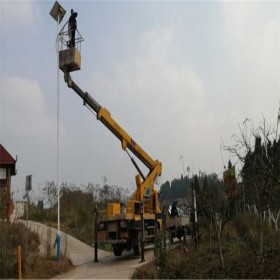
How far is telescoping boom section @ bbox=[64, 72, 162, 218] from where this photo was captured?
18.0 m

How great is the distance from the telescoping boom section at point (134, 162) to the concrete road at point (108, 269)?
1.92 m

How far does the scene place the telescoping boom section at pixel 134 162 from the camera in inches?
709

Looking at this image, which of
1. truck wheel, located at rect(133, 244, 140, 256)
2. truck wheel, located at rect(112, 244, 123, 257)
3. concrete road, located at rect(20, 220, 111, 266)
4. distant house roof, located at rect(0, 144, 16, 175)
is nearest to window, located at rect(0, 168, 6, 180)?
distant house roof, located at rect(0, 144, 16, 175)

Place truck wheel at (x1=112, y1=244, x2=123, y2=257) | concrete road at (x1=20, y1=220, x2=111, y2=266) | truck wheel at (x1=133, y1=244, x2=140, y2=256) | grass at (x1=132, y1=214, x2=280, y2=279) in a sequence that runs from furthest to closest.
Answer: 1. truck wheel at (x1=112, y1=244, x2=123, y2=257)
2. concrete road at (x1=20, y1=220, x2=111, y2=266)
3. truck wheel at (x1=133, y1=244, x2=140, y2=256)
4. grass at (x1=132, y1=214, x2=280, y2=279)

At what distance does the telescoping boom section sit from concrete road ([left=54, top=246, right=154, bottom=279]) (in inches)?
75.6

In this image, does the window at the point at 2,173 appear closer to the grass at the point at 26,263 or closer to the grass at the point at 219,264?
the grass at the point at 26,263

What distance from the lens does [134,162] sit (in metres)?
20.1

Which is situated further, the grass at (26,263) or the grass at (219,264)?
the grass at (26,263)

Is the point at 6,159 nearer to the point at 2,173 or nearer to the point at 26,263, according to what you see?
the point at 2,173

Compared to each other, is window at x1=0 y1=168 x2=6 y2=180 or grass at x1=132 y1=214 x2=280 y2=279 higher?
window at x1=0 y1=168 x2=6 y2=180

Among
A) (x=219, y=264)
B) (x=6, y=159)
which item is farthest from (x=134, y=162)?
(x=6, y=159)

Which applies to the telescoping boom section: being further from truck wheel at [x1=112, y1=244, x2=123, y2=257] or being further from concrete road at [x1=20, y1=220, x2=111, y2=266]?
concrete road at [x1=20, y1=220, x2=111, y2=266]

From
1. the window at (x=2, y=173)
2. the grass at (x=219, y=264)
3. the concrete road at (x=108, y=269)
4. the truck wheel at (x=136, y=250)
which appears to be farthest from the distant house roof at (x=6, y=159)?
the grass at (x=219, y=264)

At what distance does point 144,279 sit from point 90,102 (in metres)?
8.46
